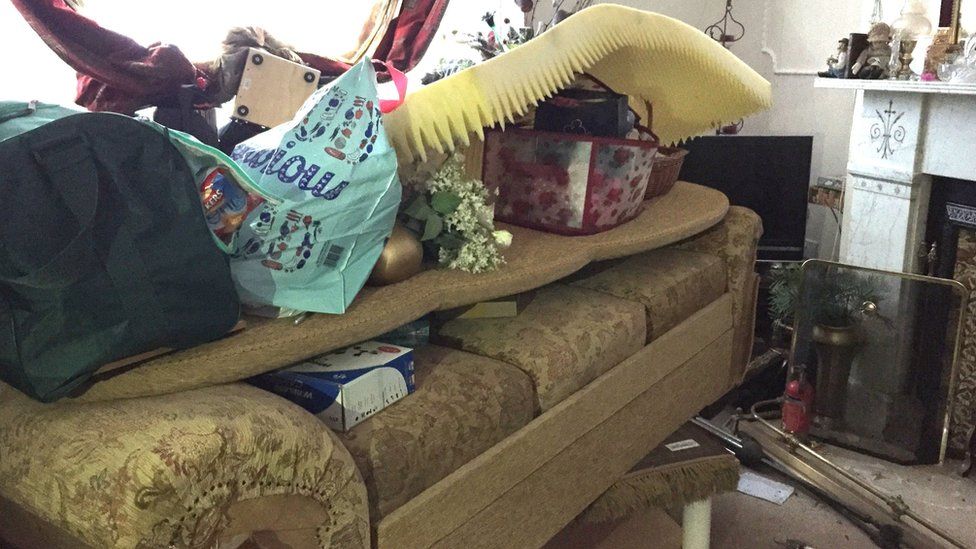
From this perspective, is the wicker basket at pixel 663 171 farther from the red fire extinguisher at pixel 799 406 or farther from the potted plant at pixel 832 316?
the red fire extinguisher at pixel 799 406

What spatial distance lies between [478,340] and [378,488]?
15.9 inches

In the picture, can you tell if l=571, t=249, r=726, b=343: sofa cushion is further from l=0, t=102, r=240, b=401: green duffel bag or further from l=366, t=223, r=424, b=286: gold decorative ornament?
l=0, t=102, r=240, b=401: green duffel bag

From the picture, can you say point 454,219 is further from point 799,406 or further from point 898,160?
point 898,160

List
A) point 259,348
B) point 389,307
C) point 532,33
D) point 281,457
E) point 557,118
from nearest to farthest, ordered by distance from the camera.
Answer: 1. point 281,457
2. point 259,348
3. point 389,307
4. point 557,118
5. point 532,33

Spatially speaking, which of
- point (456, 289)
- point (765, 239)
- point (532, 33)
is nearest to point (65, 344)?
point (456, 289)

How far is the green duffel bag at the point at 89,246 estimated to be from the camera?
30.8 inches

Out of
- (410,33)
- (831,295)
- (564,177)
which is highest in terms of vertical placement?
(410,33)

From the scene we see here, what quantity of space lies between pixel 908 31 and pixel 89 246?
107 inches

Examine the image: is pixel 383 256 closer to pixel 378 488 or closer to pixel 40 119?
pixel 378 488

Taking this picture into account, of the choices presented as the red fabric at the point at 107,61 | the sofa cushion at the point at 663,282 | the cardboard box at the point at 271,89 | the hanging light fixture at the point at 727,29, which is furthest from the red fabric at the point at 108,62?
the hanging light fixture at the point at 727,29

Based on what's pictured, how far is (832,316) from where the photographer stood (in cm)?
249

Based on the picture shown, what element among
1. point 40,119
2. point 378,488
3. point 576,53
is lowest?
point 378,488

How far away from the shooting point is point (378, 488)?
0.99m

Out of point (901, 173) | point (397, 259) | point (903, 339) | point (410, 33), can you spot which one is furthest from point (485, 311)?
point (901, 173)
